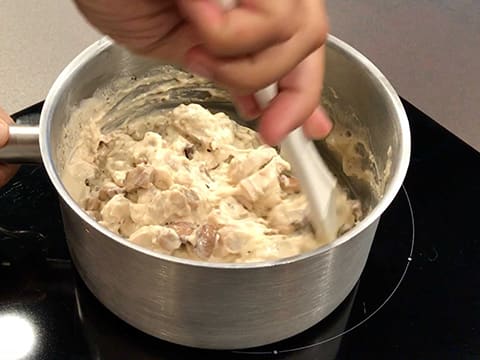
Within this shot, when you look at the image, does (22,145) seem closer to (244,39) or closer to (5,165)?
(5,165)

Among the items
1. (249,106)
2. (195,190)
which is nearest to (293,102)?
(249,106)

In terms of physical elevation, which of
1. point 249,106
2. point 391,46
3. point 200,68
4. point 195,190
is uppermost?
point 200,68

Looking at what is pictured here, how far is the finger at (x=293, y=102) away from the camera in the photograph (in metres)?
0.61

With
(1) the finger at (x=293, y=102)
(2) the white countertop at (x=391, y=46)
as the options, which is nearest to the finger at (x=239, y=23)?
(1) the finger at (x=293, y=102)

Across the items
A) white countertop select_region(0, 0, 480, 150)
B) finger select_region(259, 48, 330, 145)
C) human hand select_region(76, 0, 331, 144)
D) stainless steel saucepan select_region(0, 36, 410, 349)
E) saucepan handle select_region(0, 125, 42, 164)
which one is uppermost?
human hand select_region(76, 0, 331, 144)

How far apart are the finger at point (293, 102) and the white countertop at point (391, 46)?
0.55 meters

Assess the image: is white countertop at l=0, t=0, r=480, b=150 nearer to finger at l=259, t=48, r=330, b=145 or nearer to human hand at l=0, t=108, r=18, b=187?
human hand at l=0, t=108, r=18, b=187

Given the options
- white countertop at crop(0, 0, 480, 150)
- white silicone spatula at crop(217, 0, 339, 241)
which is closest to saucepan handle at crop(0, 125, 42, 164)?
white silicone spatula at crop(217, 0, 339, 241)

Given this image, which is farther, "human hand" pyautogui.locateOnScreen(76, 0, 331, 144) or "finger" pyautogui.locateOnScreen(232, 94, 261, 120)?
"finger" pyautogui.locateOnScreen(232, 94, 261, 120)

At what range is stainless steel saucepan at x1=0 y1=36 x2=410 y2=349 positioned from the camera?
63 cm

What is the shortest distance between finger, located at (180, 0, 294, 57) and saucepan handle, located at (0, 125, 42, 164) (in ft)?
1.01

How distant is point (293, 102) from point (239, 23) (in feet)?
0.47

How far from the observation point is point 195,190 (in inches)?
31.9

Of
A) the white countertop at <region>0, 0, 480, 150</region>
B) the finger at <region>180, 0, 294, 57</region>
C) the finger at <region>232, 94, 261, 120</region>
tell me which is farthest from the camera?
the white countertop at <region>0, 0, 480, 150</region>
